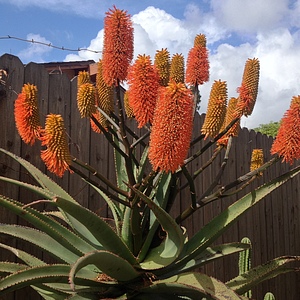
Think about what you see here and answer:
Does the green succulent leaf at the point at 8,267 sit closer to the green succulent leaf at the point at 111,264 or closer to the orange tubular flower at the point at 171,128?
the green succulent leaf at the point at 111,264

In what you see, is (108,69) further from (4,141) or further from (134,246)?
(4,141)

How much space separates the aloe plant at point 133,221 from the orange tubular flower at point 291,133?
0.35 ft

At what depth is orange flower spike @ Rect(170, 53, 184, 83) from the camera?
2.11 m

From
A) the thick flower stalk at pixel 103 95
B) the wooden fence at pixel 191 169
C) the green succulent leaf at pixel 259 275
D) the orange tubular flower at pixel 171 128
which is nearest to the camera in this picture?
the orange tubular flower at pixel 171 128

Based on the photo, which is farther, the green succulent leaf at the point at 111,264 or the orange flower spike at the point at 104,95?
the orange flower spike at the point at 104,95

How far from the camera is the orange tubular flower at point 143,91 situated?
1.77 m

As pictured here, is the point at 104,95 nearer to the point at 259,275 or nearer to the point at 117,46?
the point at 117,46

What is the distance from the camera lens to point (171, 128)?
1.56 meters

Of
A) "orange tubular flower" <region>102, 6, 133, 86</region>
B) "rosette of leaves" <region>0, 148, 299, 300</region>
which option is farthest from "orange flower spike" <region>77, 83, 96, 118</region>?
"rosette of leaves" <region>0, 148, 299, 300</region>

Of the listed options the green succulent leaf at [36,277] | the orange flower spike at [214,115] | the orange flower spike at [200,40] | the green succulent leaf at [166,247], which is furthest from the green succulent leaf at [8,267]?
the orange flower spike at [200,40]

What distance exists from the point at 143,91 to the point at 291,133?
1.87ft

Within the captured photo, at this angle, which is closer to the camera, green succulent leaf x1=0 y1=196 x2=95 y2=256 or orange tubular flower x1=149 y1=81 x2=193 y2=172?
orange tubular flower x1=149 y1=81 x2=193 y2=172

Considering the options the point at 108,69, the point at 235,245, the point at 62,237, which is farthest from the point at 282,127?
the point at 62,237

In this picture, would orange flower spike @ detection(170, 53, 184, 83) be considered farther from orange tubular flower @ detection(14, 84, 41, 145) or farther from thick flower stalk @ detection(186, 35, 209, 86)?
orange tubular flower @ detection(14, 84, 41, 145)
